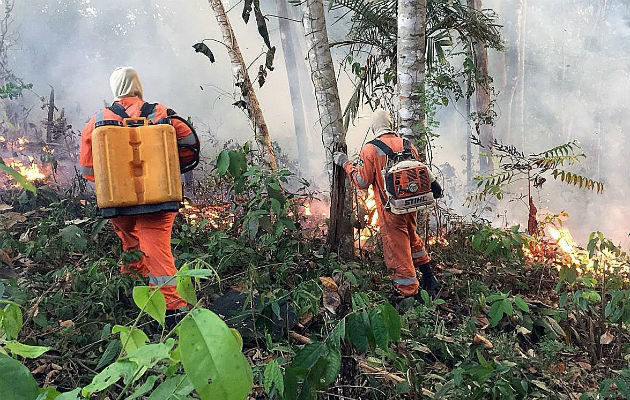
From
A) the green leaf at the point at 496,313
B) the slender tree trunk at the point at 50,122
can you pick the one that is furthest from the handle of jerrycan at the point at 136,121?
the slender tree trunk at the point at 50,122

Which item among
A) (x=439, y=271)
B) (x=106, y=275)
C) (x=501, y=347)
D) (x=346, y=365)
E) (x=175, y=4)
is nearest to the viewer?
(x=346, y=365)

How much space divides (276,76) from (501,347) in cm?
859

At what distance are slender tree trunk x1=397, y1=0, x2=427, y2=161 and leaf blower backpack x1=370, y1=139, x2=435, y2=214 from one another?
70cm

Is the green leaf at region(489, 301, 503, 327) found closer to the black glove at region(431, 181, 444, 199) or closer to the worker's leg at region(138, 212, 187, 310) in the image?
the black glove at region(431, 181, 444, 199)

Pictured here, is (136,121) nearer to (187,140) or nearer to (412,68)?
(187,140)

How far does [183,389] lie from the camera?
82cm

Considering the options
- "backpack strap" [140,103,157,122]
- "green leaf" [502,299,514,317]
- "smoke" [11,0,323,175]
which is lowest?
"green leaf" [502,299,514,317]

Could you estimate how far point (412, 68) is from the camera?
15.1 feet

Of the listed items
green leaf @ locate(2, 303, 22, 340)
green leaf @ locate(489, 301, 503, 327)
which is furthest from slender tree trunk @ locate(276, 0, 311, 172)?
green leaf @ locate(2, 303, 22, 340)

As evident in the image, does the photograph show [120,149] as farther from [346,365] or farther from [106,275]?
[346,365]

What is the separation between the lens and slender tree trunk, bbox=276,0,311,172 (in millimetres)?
10367

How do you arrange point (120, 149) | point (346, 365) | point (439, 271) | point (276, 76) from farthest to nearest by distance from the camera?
1. point (276, 76)
2. point (439, 271)
3. point (120, 149)
4. point (346, 365)

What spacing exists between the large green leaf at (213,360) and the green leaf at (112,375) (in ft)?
0.56

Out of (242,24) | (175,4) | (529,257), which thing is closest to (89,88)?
(175,4)
